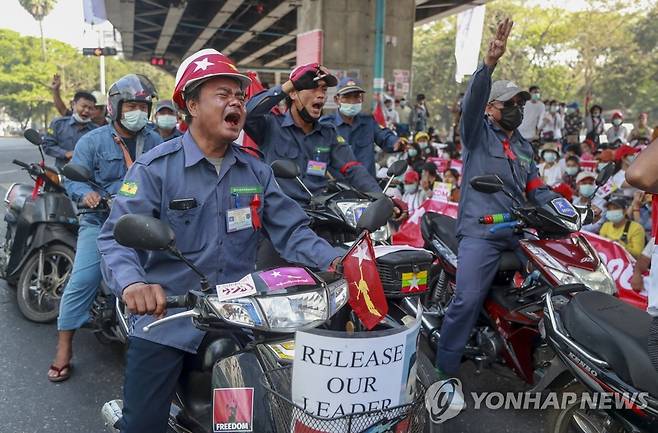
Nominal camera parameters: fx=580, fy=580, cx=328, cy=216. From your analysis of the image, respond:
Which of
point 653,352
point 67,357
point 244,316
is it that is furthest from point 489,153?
point 67,357

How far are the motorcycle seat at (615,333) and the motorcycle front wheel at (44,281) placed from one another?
4.02 meters

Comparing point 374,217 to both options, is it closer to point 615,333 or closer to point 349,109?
point 615,333

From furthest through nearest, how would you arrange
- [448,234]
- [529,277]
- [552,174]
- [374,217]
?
1. [552,174]
2. [448,234]
3. [529,277]
4. [374,217]

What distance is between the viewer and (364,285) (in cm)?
200

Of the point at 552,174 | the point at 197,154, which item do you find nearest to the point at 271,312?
the point at 197,154

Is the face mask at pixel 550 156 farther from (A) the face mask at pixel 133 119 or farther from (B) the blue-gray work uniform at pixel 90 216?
(A) the face mask at pixel 133 119

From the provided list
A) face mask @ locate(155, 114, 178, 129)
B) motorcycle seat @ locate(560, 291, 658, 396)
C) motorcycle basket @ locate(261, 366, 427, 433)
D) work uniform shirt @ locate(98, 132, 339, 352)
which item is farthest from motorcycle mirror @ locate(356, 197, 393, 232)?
face mask @ locate(155, 114, 178, 129)

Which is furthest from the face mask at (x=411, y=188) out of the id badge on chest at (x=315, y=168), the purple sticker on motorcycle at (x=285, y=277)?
the purple sticker on motorcycle at (x=285, y=277)

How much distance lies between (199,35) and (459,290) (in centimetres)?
2929

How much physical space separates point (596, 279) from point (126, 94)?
3.27m

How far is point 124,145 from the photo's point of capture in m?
4.19

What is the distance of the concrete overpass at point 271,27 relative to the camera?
14203 mm

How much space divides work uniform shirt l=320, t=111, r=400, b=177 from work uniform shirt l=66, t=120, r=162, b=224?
2.31m

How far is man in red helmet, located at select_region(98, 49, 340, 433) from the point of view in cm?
217
